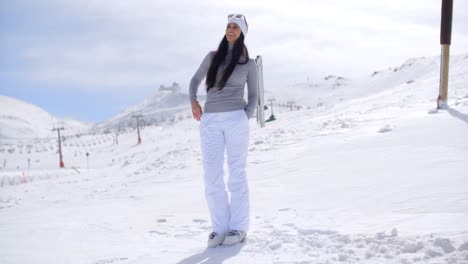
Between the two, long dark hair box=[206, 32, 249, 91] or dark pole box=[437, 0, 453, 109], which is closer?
long dark hair box=[206, 32, 249, 91]

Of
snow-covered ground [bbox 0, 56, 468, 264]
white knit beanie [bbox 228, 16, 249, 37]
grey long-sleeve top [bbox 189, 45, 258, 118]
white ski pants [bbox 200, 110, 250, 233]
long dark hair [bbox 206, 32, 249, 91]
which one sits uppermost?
white knit beanie [bbox 228, 16, 249, 37]

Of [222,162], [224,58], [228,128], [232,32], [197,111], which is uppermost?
[232,32]

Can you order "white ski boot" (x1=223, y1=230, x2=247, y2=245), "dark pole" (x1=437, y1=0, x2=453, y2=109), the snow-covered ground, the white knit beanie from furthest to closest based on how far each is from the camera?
"dark pole" (x1=437, y1=0, x2=453, y2=109) < the white knit beanie < "white ski boot" (x1=223, y1=230, x2=247, y2=245) < the snow-covered ground

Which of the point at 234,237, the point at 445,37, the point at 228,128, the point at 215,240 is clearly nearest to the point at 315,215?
the point at 234,237

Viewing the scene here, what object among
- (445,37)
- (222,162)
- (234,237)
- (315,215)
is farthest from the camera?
(445,37)

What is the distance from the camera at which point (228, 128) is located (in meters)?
3.14

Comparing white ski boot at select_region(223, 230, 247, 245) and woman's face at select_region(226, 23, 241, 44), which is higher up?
woman's face at select_region(226, 23, 241, 44)

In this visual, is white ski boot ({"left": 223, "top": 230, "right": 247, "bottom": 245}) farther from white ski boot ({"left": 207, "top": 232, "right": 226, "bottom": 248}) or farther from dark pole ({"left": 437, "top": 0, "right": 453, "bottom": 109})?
dark pole ({"left": 437, "top": 0, "right": 453, "bottom": 109})

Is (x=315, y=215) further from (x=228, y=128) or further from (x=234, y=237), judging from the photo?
(x=228, y=128)

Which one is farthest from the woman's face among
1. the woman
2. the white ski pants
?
the white ski pants

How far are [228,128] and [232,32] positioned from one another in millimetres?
828

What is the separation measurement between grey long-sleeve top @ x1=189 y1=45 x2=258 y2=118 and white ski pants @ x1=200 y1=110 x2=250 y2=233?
62mm

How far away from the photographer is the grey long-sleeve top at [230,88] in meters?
3.16

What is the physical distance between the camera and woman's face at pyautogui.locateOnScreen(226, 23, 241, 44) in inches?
126
